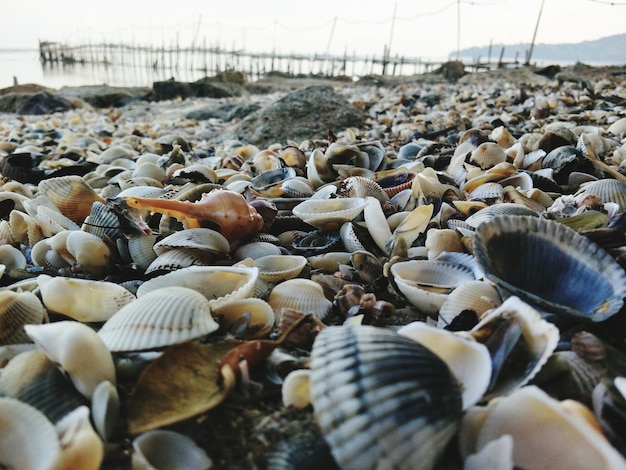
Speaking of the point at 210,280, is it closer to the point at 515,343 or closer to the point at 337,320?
the point at 337,320

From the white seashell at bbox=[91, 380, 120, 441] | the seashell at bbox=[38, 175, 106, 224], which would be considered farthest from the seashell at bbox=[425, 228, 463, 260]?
the seashell at bbox=[38, 175, 106, 224]

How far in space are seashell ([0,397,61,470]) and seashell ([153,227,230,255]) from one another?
2.53ft

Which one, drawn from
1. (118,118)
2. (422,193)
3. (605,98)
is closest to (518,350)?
(422,193)

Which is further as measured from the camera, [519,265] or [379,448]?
[519,265]

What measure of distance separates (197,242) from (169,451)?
84cm

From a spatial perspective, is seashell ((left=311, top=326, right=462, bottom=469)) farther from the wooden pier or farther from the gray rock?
the wooden pier

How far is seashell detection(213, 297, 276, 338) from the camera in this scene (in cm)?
116

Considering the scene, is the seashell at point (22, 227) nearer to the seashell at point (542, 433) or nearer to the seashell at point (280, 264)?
the seashell at point (280, 264)

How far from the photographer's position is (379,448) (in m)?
0.70

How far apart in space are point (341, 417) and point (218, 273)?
2.28 feet

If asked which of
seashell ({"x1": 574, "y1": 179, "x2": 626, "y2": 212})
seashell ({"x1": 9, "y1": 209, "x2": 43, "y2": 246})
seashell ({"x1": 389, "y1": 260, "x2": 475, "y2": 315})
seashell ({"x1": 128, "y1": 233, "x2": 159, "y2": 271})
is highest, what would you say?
seashell ({"x1": 574, "y1": 179, "x2": 626, "y2": 212})

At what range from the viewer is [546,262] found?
1.19 metres

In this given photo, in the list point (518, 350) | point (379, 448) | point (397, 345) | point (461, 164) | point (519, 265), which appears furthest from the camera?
point (461, 164)

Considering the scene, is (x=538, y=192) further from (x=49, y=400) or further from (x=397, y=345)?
(x=49, y=400)
